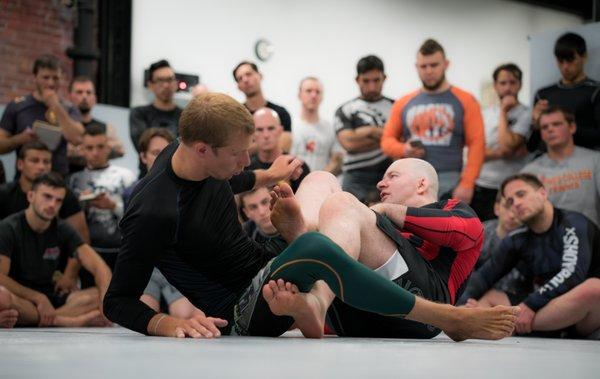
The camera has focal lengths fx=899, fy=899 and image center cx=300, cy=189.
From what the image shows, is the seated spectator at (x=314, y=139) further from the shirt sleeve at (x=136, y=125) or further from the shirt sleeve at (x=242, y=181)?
the shirt sleeve at (x=242, y=181)

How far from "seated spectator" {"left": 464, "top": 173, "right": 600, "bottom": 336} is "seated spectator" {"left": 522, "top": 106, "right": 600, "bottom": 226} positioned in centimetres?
46

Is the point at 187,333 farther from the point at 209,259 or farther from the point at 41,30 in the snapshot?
the point at 41,30

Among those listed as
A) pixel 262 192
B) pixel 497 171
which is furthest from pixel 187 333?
pixel 497 171

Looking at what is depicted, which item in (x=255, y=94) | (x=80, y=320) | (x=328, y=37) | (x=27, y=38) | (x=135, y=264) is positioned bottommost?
(x=80, y=320)

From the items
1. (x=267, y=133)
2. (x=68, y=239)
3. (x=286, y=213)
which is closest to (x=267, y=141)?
(x=267, y=133)

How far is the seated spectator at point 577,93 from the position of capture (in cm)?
514

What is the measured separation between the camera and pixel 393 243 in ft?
9.29

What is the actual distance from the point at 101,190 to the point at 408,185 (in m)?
2.95

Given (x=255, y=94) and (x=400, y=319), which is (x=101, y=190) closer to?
(x=255, y=94)

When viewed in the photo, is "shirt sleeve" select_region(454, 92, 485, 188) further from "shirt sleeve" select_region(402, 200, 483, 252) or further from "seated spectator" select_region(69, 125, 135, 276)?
"shirt sleeve" select_region(402, 200, 483, 252)

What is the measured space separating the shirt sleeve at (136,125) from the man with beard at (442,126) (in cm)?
157

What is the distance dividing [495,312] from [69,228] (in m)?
3.12

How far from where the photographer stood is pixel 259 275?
2775 mm

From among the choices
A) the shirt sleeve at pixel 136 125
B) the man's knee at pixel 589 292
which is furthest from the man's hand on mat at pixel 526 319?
the shirt sleeve at pixel 136 125
